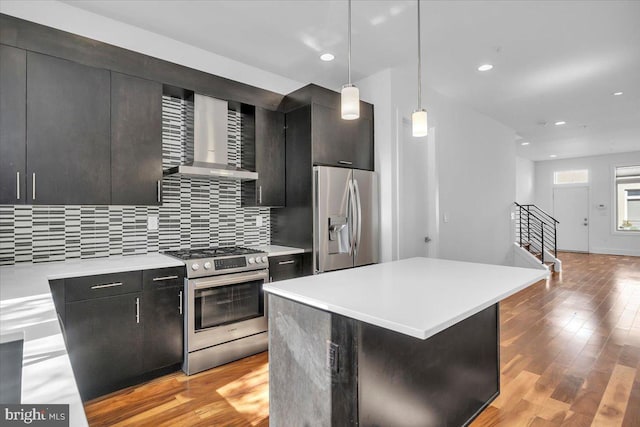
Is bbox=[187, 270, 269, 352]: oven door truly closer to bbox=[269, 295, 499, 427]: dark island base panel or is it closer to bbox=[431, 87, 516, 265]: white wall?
bbox=[269, 295, 499, 427]: dark island base panel

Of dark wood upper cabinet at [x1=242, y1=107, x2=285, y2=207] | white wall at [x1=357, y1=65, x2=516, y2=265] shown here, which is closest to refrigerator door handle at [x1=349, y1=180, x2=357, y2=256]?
white wall at [x1=357, y1=65, x2=516, y2=265]

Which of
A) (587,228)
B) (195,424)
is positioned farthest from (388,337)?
(587,228)

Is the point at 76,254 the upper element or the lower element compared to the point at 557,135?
lower

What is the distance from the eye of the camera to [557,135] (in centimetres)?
732

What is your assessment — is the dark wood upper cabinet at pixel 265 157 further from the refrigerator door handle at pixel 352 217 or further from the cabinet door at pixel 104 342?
the cabinet door at pixel 104 342

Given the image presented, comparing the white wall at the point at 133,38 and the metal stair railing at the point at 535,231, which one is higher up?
the white wall at the point at 133,38

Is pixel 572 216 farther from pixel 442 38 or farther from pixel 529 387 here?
pixel 529 387

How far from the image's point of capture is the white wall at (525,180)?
33.9ft

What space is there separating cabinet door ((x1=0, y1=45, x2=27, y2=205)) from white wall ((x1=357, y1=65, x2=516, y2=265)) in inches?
123

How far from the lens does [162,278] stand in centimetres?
257

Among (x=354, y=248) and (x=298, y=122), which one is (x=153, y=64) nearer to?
(x=298, y=122)

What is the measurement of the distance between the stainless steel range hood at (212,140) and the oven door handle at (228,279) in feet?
3.00

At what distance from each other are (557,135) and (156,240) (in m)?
8.13

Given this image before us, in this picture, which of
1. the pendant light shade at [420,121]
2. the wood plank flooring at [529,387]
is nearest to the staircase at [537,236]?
the wood plank flooring at [529,387]
